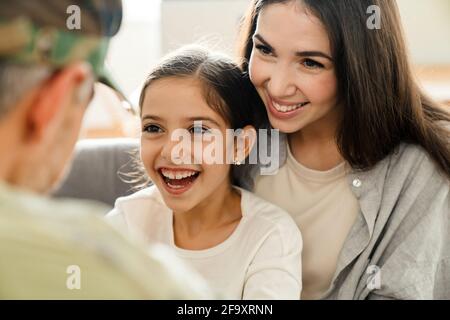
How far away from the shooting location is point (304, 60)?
3.24 ft

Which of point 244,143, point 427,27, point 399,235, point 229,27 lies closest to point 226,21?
point 229,27

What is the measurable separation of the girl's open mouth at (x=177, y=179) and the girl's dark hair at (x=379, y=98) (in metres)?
0.23

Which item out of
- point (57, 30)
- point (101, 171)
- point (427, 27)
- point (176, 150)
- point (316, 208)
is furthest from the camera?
point (427, 27)

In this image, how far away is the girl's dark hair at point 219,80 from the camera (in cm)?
100

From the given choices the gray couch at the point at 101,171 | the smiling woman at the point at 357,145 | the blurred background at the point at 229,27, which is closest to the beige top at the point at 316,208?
the smiling woman at the point at 357,145

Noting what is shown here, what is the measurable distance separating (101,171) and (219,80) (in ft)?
1.25

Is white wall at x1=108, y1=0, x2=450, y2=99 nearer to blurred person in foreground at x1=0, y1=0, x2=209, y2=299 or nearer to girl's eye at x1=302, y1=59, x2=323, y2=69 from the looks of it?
girl's eye at x1=302, y1=59, x2=323, y2=69

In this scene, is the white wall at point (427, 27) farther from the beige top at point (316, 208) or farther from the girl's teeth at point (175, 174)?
the girl's teeth at point (175, 174)

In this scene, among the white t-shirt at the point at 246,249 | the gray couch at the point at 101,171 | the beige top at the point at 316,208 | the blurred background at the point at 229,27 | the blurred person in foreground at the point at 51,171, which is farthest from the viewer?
the blurred background at the point at 229,27

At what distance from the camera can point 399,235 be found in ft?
3.31

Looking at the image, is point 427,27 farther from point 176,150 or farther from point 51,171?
point 51,171

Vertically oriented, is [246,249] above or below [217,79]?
below

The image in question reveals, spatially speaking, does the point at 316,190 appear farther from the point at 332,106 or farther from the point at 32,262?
the point at 32,262
